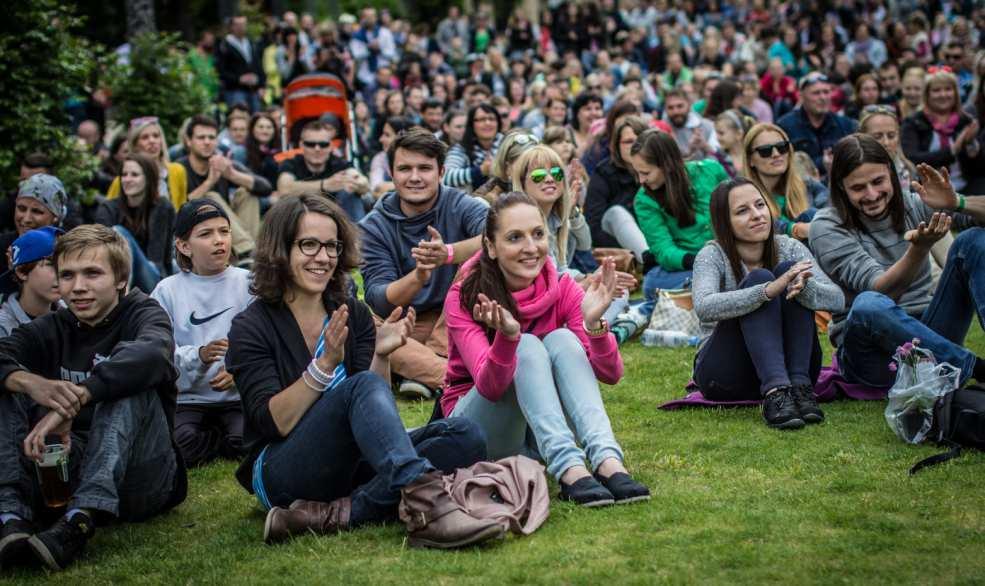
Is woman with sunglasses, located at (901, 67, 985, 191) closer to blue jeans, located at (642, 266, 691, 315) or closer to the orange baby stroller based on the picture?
blue jeans, located at (642, 266, 691, 315)

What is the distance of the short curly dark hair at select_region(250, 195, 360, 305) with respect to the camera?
15.9 feet

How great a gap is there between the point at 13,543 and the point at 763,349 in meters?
3.79

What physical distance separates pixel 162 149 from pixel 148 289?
7.64ft

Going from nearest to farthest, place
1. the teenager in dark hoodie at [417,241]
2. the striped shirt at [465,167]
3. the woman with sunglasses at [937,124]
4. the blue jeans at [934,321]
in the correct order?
the blue jeans at [934,321], the teenager in dark hoodie at [417,241], the striped shirt at [465,167], the woman with sunglasses at [937,124]

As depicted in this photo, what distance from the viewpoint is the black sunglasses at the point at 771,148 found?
8570 mm

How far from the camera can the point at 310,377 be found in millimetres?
4520

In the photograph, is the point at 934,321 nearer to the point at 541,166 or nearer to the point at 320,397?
the point at 541,166

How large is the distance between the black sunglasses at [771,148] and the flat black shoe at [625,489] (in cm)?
440

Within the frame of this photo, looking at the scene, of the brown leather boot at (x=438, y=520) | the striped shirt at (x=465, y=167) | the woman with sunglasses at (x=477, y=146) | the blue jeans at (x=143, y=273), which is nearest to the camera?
the brown leather boot at (x=438, y=520)

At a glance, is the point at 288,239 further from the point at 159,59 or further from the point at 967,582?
the point at 159,59

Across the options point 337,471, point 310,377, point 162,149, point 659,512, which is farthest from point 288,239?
point 162,149

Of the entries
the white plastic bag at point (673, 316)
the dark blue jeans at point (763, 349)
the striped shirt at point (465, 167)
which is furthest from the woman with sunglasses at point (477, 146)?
the dark blue jeans at point (763, 349)

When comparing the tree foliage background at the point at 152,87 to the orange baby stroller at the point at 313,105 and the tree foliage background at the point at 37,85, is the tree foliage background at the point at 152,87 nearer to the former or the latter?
the orange baby stroller at the point at 313,105

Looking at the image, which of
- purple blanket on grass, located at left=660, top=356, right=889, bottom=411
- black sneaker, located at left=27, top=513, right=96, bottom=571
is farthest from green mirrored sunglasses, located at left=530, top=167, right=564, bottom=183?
black sneaker, located at left=27, top=513, right=96, bottom=571
